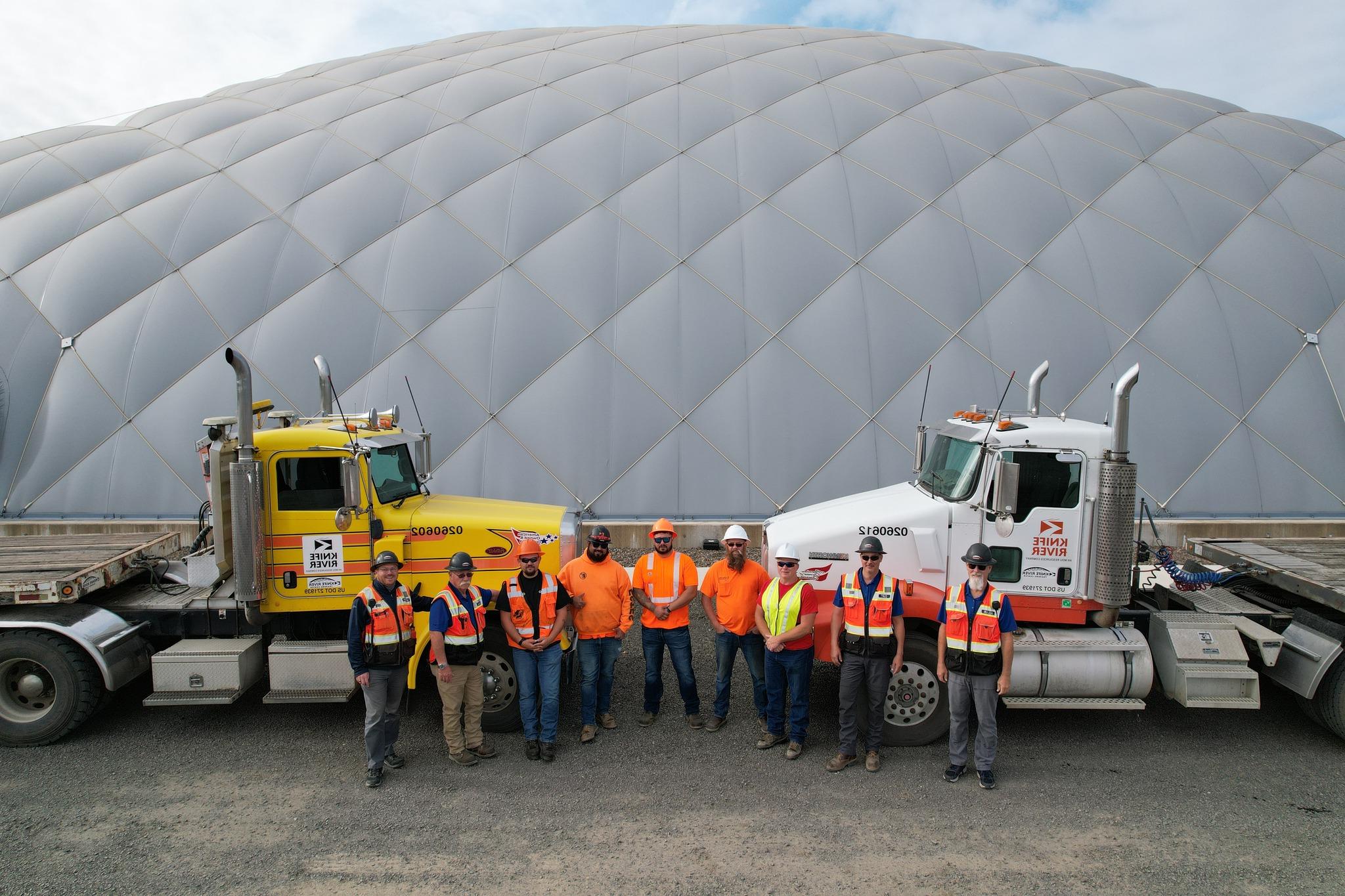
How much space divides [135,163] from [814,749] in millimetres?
17208

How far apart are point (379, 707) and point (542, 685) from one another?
132 cm

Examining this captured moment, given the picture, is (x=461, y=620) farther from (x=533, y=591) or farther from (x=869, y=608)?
(x=869, y=608)

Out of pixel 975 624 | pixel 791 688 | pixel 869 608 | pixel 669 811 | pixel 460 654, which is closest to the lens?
pixel 669 811

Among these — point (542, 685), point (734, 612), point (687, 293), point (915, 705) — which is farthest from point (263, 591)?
point (687, 293)

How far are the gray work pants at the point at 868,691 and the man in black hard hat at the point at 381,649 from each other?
3.63 metres

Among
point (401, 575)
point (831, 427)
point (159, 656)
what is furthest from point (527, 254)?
point (159, 656)

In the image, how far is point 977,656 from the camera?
564 centimetres

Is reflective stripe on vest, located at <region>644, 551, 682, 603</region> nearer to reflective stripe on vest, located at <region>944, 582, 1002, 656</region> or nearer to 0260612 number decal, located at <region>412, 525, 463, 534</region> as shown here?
0260612 number decal, located at <region>412, 525, 463, 534</region>

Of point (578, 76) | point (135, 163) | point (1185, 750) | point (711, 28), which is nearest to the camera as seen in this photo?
point (1185, 750)

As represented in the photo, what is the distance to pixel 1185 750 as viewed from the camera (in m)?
6.32

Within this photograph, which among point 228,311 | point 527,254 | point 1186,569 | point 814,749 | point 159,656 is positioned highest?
point 527,254

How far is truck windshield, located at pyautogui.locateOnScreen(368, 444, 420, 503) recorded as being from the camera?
6660 millimetres

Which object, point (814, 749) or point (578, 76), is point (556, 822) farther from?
point (578, 76)

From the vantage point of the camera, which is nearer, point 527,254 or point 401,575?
point 401,575
